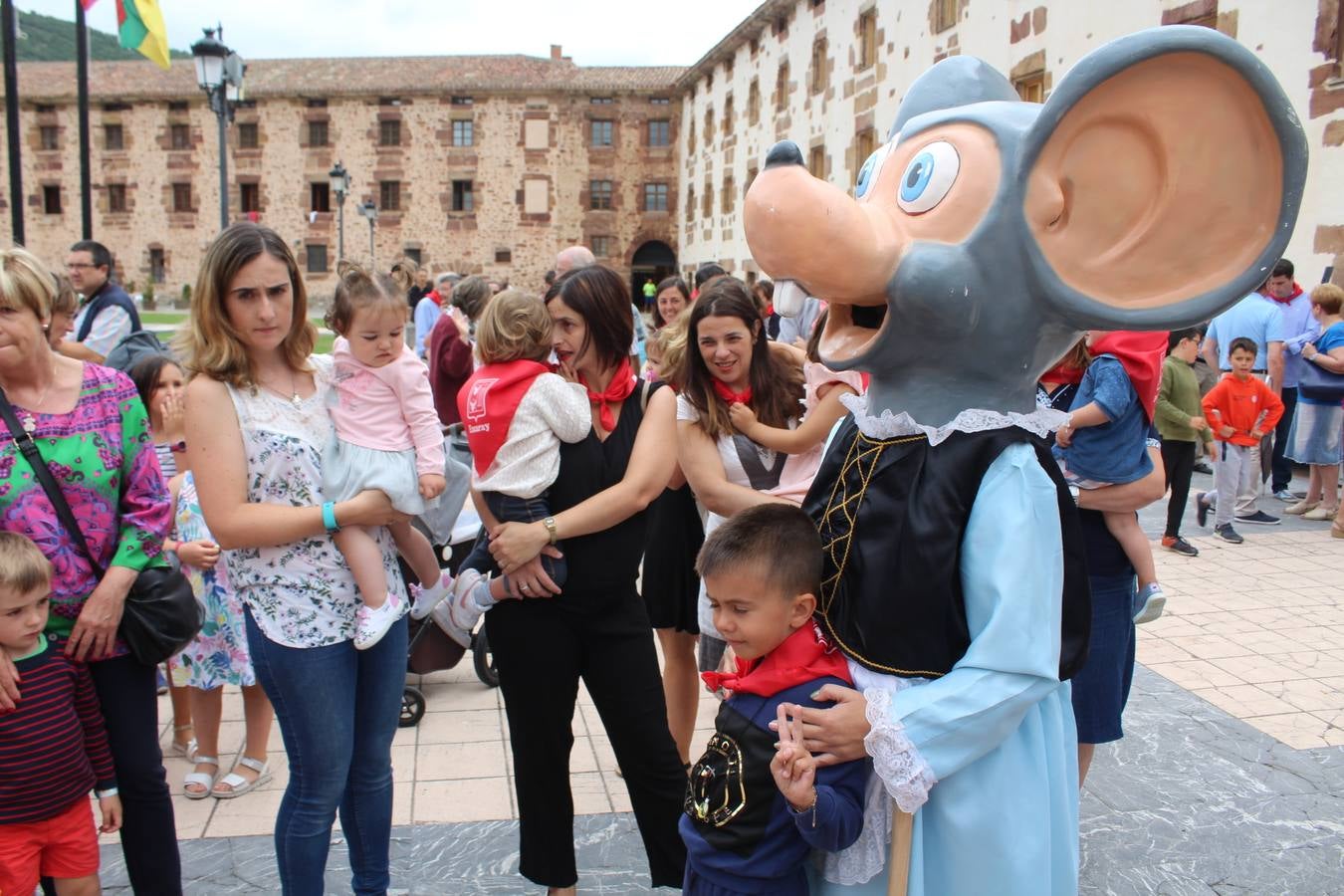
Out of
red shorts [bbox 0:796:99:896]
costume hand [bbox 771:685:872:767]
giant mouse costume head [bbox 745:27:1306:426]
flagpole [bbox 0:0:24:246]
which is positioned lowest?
red shorts [bbox 0:796:99:896]

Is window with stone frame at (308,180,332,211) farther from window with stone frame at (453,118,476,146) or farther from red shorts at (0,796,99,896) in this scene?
red shorts at (0,796,99,896)

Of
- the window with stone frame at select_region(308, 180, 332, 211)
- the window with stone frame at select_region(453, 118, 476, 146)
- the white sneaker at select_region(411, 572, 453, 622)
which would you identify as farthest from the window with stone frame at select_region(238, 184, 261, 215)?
the white sneaker at select_region(411, 572, 453, 622)

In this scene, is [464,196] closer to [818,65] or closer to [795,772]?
[818,65]

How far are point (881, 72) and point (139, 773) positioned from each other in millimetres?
17760

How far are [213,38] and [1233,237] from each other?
12.0 m

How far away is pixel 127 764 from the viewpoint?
2.48 m

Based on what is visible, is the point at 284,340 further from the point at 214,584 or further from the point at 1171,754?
the point at 1171,754

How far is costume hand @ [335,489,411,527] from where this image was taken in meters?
2.42

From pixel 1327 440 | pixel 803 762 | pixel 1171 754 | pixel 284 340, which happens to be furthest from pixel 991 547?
pixel 1327 440

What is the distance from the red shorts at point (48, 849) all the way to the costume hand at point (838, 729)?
1841 mm

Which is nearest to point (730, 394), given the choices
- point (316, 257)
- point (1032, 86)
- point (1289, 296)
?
point (1289, 296)

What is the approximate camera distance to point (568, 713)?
9.04ft

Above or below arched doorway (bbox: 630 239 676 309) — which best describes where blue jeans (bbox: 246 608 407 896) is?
below

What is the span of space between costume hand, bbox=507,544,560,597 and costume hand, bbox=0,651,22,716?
1113mm
